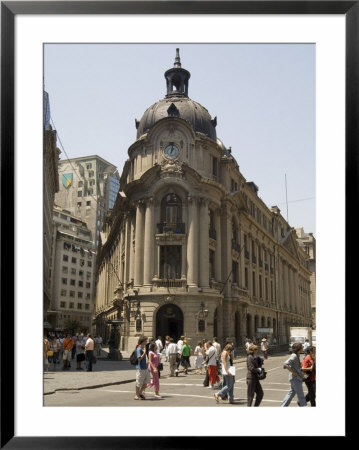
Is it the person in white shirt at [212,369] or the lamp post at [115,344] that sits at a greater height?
the person in white shirt at [212,369]

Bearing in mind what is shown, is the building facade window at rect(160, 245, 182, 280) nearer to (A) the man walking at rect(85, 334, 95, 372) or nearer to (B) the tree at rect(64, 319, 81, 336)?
(B) the tree at rect(64, 319, 81, 336)

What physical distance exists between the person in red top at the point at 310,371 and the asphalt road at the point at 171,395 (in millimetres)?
383

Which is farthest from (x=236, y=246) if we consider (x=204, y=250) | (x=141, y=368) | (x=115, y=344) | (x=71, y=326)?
(x=71, y=326)

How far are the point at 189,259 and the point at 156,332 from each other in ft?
16.7

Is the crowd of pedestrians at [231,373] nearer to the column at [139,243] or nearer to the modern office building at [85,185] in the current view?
the modern office building at [85,185]

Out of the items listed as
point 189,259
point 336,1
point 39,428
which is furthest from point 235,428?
point 189,259

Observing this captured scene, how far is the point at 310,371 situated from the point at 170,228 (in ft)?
65.4

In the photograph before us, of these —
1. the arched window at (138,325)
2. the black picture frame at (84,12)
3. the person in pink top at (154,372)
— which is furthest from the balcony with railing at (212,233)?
the black picture frame at (84,12)

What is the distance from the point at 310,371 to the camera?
11.5 meters

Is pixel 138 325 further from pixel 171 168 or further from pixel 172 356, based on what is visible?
pixel 171 168

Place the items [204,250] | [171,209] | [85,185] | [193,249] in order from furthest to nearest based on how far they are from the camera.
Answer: [171,209]
[204,250]
[193,249]
[85,185]

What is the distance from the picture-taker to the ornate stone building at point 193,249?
29.6 meters

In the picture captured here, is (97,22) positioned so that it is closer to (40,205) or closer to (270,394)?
(40,205)

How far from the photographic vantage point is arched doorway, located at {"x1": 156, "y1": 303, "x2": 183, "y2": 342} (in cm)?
3075
